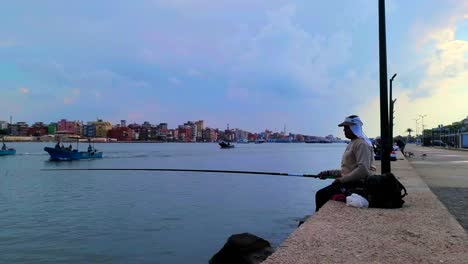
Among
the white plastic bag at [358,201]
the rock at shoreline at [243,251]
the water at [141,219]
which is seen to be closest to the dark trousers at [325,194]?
the white plastic bag at [358,201]

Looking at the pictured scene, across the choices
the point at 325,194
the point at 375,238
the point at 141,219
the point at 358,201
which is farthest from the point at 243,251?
the point at 141,219

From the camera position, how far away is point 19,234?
14.7 m

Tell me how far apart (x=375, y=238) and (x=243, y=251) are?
3.57 m

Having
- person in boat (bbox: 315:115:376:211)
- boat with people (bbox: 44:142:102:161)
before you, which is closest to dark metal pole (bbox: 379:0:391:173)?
person in boat (bbox: 315:115:376:211)

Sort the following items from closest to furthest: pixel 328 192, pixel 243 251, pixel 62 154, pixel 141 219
A: pixel 328 192
pixel 243 251
pixel 141 219
pixel 62 154

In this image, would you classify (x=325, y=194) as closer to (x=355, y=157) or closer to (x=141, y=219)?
(x=355, y=157)

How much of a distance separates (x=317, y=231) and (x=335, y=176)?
2.53m

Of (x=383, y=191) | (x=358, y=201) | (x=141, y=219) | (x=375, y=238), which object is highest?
(x=383, y=191)

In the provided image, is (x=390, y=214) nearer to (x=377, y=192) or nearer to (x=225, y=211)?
(x=377, y=192)

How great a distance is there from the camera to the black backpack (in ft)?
26.6

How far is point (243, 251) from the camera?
922 cm

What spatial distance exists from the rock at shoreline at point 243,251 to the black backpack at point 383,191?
2072 mm

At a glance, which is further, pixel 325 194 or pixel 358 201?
pixel 325 194

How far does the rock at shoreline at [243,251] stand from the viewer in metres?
8.99
